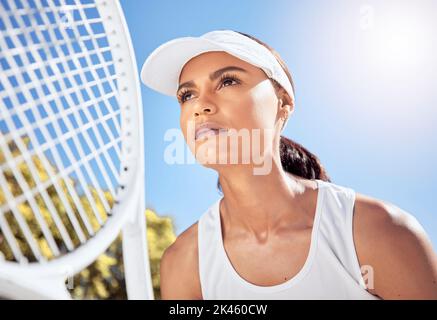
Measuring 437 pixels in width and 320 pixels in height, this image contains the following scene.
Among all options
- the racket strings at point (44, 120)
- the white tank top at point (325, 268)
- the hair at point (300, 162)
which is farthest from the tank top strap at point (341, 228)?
the racket strings at point (44, 120)

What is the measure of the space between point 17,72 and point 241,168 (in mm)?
685

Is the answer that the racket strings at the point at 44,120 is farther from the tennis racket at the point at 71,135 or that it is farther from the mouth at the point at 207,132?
the mouth at the point at 207,132

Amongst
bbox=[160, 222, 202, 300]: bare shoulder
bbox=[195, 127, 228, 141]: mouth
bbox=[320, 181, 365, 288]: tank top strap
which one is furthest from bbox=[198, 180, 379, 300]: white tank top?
bbox=[195, 127, 228, 141]: mouth

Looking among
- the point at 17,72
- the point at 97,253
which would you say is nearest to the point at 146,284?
the point at 97,253

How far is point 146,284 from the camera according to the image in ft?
3.83

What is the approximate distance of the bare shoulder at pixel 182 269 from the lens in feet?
5.22

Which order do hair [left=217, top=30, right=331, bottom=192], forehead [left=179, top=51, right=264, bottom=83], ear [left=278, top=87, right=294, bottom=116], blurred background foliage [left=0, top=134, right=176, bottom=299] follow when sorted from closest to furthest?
forehead [left=179, top=51, right=264, bottom=83] → ear [left=278, top=87, right=294, bottom=116] → hair [left=217, top=30, right=331, bottom=192] → blurred background foliage [left=0, top=134, right=176, bottom=299]

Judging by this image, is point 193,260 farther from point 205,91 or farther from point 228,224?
point 205,91

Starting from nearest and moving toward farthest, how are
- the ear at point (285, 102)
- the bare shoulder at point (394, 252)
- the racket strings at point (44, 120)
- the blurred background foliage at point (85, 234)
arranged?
the racket strings at point (44, 120)
the bare shoulder at point (394, 252)
the ear at point (285, 102)
the blurred background foliage at point (85, 234)

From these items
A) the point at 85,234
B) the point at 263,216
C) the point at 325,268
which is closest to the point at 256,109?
the point at 263,216

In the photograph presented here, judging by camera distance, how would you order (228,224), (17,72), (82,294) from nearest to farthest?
(17,72) → (228,224) → (82,294)

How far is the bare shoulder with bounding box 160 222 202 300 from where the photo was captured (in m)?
1.59

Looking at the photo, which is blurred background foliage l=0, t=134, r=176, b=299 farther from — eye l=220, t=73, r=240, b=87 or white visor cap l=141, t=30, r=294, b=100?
eye l=220, t=73, r=240, b=87

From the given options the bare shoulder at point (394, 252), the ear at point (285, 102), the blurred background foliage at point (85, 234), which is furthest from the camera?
the blurred background foliage at point (85, 234)
